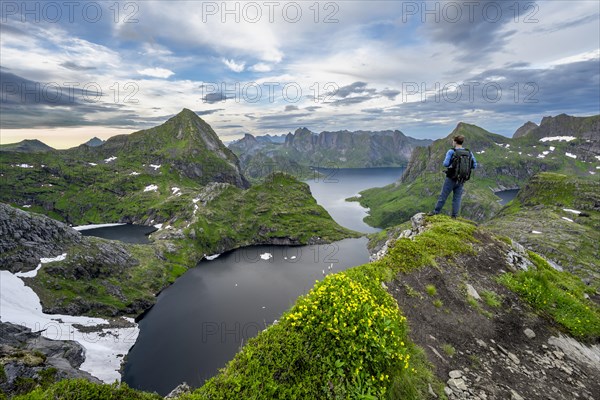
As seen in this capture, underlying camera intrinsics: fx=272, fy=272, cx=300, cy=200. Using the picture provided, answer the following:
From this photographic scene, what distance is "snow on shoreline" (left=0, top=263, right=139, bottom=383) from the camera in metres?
85.8

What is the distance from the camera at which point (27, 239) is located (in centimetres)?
12756

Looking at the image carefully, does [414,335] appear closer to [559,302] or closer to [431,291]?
[431,291]

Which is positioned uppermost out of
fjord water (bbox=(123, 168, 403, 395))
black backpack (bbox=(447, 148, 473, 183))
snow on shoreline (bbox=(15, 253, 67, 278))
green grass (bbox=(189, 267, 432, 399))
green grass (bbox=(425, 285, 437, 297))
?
black backpack (bbox=(447, 148, 473, 183))

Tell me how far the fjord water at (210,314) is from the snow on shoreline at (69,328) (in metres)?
4.85

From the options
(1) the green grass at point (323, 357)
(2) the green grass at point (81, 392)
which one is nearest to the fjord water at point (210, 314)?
(1) the green grass at point (323, 357)

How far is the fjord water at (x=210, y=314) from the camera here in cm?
8625

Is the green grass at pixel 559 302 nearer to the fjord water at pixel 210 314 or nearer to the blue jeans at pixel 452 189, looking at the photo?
the blue jeans at pixel 452 189

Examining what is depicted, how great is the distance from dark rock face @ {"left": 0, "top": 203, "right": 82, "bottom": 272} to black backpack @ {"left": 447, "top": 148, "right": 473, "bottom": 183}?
167m

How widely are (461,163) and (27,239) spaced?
Answer: 177 m

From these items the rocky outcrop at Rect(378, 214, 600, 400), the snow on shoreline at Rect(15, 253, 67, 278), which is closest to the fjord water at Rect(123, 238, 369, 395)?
the rocky outcrop at Rect(378, 214, 600, 400)

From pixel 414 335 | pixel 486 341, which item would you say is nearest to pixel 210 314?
pixel 414 335

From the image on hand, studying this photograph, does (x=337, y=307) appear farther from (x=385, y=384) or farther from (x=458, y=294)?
(x=458, y=294)

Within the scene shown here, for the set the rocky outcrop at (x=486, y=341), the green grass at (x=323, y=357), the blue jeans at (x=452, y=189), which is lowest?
the rocky outcrop at (x=486, y=341)

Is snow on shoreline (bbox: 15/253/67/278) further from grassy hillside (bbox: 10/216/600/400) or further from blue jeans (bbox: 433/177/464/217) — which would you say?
blue jeans (bbox: 433/177/464/217)
